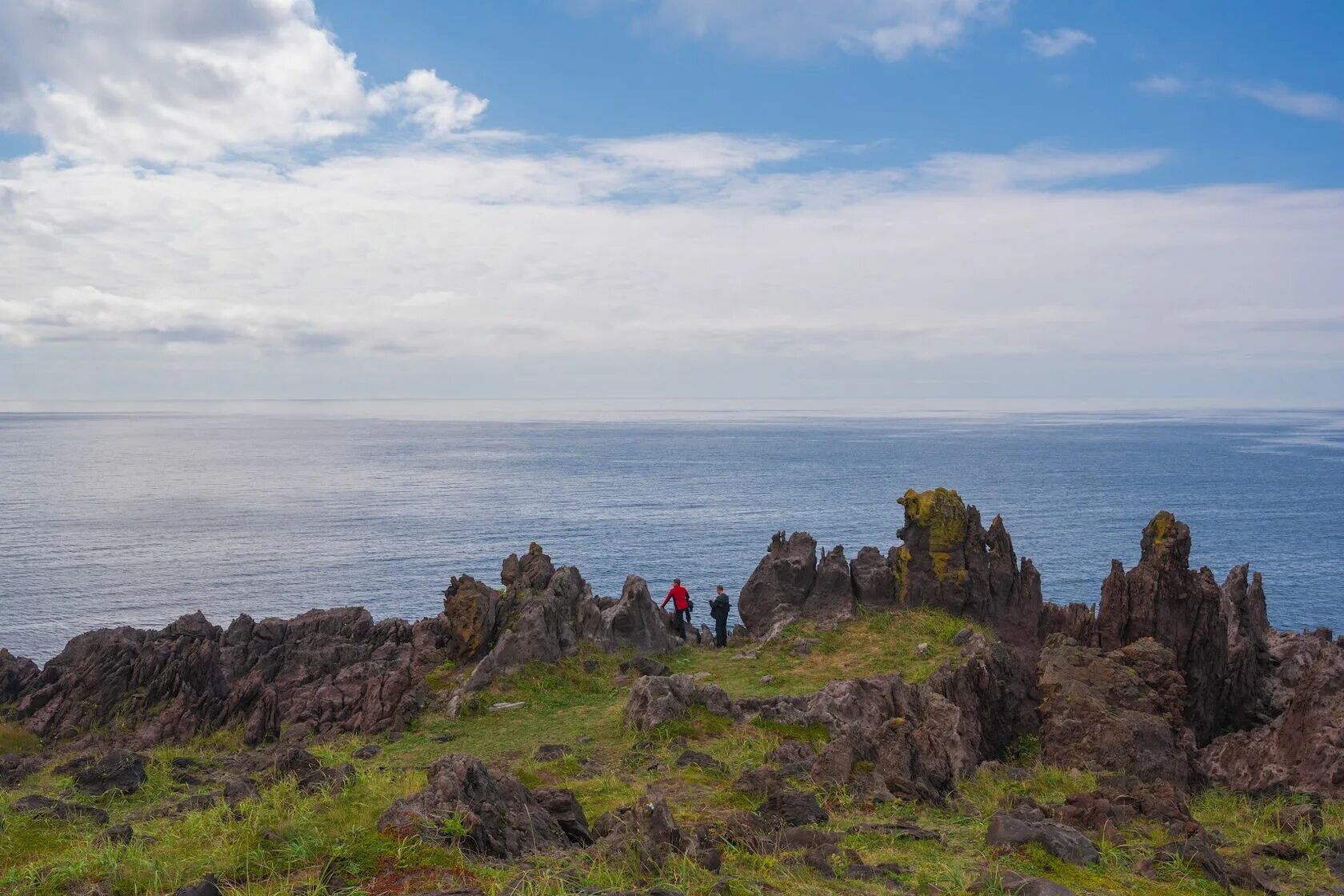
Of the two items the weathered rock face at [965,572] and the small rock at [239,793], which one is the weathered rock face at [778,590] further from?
the small rock at [239,793]

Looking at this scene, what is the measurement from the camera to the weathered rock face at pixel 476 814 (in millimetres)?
14711

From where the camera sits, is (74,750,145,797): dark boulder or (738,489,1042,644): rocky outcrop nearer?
(74,750,145,797): dark boulder

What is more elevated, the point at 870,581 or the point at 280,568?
the point at 870,581

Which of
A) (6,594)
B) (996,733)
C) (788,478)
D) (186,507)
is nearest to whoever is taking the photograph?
(996,733)

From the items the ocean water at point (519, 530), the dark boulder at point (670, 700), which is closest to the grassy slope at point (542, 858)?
the dark boulder at point (670, 700)

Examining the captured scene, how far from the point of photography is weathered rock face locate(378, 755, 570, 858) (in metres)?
14.7

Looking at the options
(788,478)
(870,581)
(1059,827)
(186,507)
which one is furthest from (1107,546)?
(186,507)

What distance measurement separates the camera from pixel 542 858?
14.5 metres

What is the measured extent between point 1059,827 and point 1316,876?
14.8 feet

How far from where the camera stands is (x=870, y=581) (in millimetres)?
42750

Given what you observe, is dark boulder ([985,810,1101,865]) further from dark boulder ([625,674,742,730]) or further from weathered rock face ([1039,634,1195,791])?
dark boulder ([625,674,742,730])

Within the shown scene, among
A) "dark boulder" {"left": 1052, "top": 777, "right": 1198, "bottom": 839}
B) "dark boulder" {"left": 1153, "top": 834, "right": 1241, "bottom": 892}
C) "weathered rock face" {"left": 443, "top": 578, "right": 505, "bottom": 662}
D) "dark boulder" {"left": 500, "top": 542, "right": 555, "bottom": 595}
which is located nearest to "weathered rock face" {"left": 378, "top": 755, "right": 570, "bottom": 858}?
"dark boulder" {"left": 1052, "top": 777, "right": 1198, "bottom": 839}

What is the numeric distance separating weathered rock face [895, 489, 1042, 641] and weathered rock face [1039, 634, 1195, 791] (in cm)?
1195

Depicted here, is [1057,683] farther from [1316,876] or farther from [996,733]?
[1316,876]
